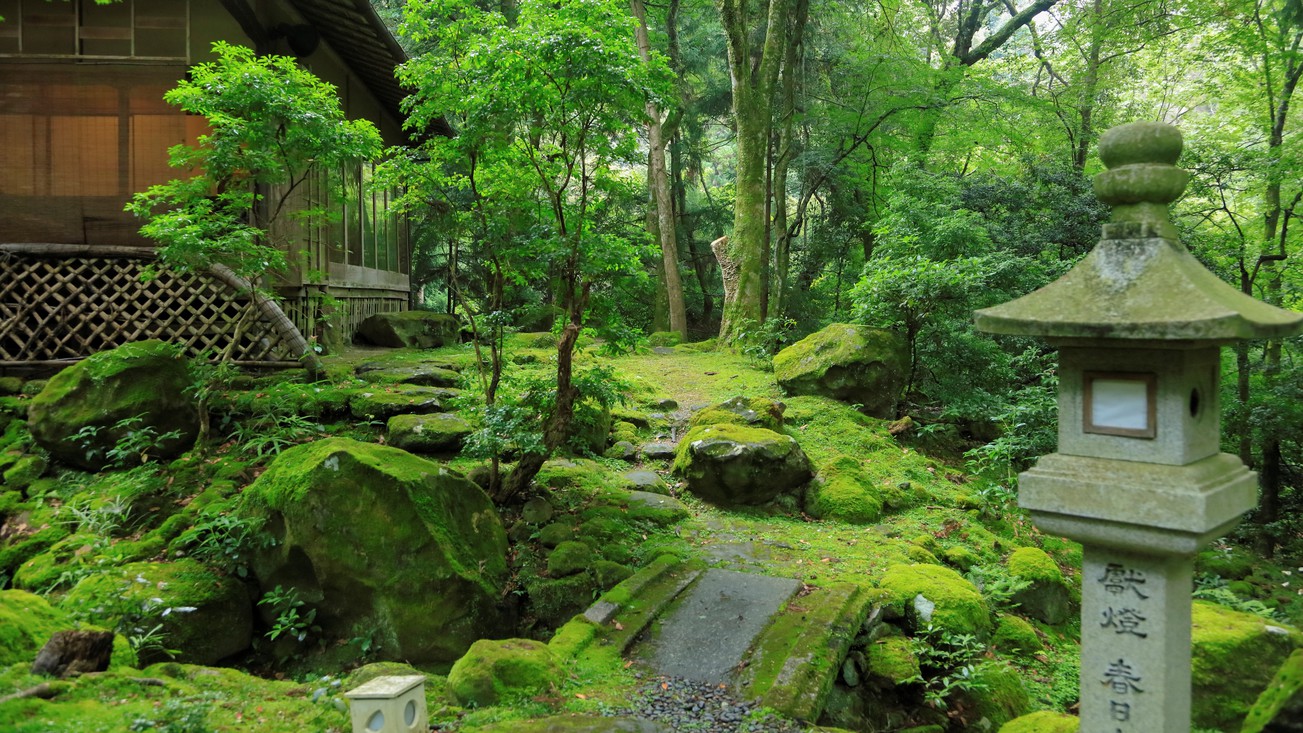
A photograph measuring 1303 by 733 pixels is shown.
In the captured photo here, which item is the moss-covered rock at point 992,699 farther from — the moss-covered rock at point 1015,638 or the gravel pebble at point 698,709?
the gravel pebble at point 698,709

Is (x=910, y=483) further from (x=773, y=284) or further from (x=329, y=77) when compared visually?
(x=329, y=77)

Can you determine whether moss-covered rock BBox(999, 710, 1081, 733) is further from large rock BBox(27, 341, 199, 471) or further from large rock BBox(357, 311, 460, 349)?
large rock BBox(357, 311, 460, 349)

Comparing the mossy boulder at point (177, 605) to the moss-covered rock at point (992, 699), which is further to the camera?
the mossy boulder at point (177, 605)

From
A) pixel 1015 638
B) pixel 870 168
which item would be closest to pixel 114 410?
pixel 1015 638

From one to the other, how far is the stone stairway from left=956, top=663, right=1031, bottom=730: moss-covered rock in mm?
885

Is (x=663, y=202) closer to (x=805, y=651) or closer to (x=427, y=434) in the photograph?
(x=427, y=434)

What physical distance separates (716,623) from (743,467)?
291 centimetres

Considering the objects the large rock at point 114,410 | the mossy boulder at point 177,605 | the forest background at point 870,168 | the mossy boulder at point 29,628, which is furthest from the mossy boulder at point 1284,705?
the large rock at point 114,410

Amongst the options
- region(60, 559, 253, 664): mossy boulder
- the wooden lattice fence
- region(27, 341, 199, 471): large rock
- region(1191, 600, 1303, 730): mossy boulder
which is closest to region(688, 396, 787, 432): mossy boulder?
region(1191, 600, 1303, 730): mossy boulder

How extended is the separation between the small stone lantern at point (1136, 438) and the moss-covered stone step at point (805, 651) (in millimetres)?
1681

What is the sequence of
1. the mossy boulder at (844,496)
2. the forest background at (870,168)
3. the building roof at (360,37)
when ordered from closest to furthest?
1. the forest background at (870,168)
2. the mossy boulder at (844,496)
3. the building roof at (360,37)

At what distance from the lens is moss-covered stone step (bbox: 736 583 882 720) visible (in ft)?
15.9

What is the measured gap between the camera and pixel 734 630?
5.76 metres

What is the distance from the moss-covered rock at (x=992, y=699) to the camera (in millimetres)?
5312
